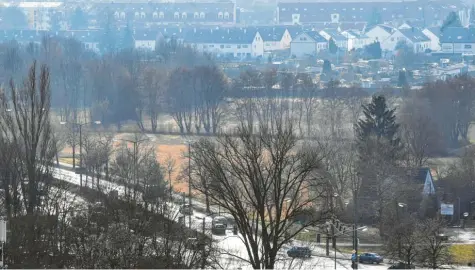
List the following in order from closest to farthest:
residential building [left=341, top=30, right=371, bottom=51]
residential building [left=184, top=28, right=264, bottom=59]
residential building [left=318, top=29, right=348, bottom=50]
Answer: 1. residential building [left=184, top=28, right=264, bottom=59]
2. residential building [left=318, top=29, right=348, bottom=50]
3. residential building [left=341, top=30, right=371, bottom=51]

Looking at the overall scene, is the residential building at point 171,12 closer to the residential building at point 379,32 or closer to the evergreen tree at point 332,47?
the residential building at point 379,32

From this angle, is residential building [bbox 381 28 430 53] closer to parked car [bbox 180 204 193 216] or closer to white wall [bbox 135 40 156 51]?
white wall [bbox 135 40 156 51]

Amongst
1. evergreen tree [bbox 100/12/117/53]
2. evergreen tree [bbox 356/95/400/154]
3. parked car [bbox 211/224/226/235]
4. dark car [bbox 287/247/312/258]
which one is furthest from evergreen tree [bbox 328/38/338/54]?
dark car [bbox 287/247/312/258]

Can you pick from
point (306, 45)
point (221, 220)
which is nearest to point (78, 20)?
point (306, 45)

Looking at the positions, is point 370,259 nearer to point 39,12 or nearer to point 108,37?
point 108,37

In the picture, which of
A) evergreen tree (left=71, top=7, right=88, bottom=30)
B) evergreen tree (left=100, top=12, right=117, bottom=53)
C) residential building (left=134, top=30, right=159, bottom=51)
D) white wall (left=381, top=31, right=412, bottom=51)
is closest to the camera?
white wall (left=381, top=31, right=412, bottom=51)

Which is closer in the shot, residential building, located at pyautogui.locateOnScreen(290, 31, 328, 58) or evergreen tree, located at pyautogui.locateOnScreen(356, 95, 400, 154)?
evergreen tree, located at pyautogui.locateOnScreen(356, 95, 400, 154)
